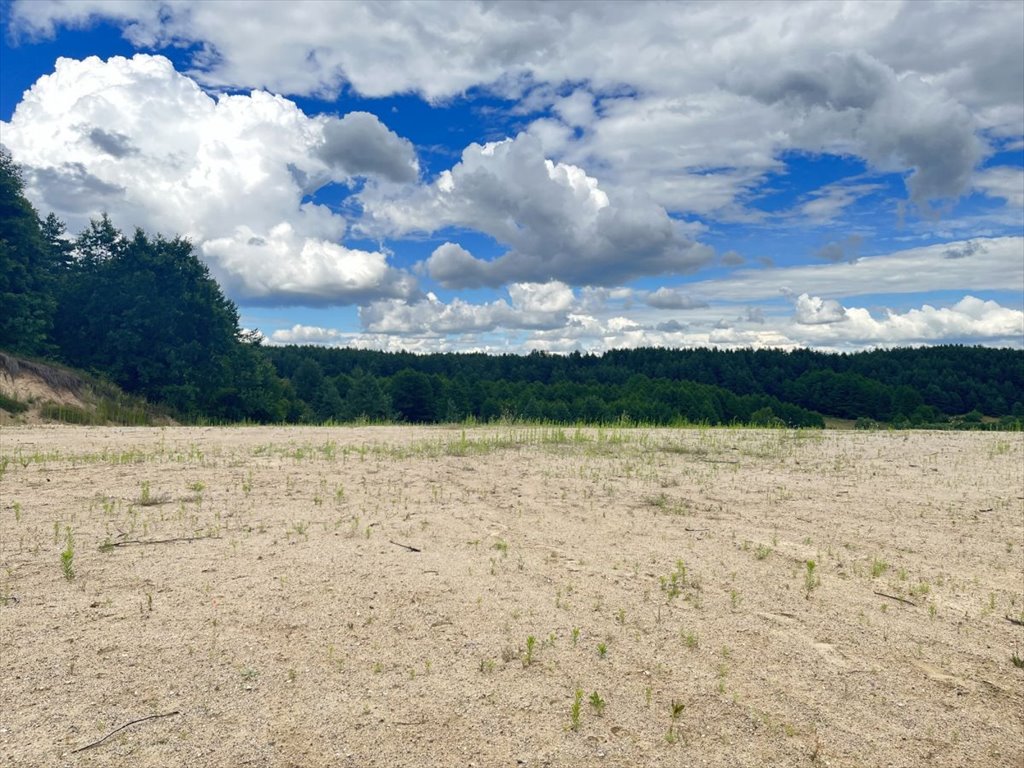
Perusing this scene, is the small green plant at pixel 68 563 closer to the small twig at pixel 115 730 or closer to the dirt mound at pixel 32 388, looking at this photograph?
the small twig at pixel 115 730

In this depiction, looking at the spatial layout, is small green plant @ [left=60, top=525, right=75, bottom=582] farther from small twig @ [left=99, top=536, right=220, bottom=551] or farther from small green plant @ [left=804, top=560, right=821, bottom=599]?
small green plant @ [left=804, top=560, right=821, bottom=599]

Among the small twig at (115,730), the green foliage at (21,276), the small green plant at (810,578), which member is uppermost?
the green foliage at (21,276)

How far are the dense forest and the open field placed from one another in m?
11.2

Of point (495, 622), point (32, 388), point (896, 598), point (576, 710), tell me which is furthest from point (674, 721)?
point (32, 388)

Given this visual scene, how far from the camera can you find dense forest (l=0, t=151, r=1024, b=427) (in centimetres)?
2923

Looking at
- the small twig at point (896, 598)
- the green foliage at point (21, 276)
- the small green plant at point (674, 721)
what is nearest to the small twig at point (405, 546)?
the small green plant at point (674, 721)

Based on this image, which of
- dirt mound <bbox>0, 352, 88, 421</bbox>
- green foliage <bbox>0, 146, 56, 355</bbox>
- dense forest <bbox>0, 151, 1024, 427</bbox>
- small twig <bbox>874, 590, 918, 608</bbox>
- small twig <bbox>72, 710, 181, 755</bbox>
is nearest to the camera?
small twig <bbox>72, 710, 181, 755</bbox>

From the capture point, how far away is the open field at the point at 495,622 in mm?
3570

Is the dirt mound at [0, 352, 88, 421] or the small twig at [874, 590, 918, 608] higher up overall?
the dirt mound at [0, 352, 88, 421]

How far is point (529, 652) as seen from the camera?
434cm

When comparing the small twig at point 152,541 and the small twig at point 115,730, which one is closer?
the small twig at point 115,730

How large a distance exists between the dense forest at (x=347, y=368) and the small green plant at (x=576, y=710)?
586 inches

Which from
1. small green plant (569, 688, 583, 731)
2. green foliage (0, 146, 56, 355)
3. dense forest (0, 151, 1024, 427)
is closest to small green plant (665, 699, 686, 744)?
small green plant (569, 688, 583, 731)

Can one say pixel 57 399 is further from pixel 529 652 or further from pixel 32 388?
pixel 529 652
